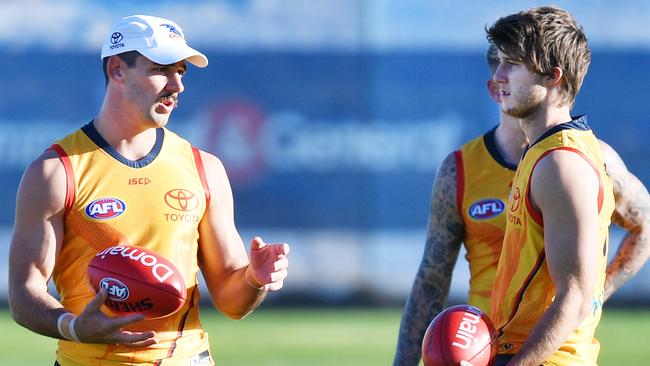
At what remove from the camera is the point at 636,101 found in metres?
13.7

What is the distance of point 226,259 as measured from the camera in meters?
4.95

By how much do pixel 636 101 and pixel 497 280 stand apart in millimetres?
9921

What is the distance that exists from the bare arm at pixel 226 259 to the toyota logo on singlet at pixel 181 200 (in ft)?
0.35

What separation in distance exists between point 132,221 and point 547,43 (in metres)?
1.76

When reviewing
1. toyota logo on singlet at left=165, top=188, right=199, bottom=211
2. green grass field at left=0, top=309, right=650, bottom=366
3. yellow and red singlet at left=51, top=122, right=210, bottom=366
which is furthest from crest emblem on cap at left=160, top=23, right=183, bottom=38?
green grass field at left=0, top=309, right=650, bottom=366

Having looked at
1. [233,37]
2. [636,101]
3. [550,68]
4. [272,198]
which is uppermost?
[233,37]

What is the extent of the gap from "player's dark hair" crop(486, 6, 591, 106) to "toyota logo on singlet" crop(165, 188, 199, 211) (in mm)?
1411

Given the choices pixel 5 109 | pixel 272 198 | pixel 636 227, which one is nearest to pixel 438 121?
pixel 272 198

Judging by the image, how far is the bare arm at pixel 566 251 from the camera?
386 cm

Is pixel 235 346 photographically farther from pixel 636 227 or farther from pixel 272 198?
pixel 636 227

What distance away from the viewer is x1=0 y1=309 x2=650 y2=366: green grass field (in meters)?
10.3

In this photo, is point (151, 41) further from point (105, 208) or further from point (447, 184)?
point (447, 184)

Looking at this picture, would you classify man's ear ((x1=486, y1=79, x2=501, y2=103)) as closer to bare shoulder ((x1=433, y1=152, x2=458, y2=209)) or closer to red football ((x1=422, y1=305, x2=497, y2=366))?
bare shoulder ((x1=433, y1=152, x2=458, y2=209))

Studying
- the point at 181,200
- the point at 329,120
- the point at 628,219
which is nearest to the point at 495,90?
the point at 628,219
